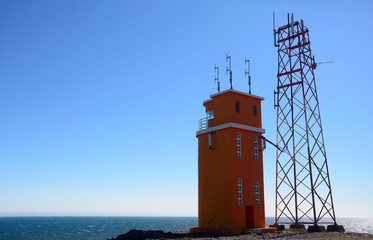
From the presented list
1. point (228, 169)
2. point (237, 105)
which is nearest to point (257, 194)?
point (228, 169)

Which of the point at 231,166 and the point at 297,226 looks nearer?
the point at 231,166

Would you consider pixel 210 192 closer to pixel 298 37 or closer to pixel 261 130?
pixel 261 130

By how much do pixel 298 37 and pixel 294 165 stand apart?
1392cm

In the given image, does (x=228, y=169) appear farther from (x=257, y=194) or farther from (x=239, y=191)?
(x=257, y=194)

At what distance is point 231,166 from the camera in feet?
132

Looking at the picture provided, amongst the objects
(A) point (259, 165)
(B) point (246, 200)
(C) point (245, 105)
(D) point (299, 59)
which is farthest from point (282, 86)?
(B) point (246, 200)

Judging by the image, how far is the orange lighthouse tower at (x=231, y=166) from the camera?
1575 inches

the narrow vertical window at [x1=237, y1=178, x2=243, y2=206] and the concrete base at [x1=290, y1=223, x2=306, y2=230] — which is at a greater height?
the narrow vertical window at [x1=237, y1=178, x2=243, y2=206]

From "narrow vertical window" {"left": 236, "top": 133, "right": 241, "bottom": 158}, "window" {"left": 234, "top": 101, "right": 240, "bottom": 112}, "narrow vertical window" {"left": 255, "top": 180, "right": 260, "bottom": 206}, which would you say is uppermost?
"window" {"left": 234, "top": 101, "right": 240, "bottom": 112}

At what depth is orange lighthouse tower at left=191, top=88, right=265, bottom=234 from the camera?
40.0 metres

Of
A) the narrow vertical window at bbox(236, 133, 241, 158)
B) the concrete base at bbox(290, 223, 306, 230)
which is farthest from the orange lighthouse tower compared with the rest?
the concrete base at bbox(290, 223, 306, 230)

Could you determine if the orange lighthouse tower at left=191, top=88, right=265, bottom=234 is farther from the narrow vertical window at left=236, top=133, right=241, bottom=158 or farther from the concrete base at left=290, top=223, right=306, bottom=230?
the concrete base at left=290, top=223, right=306, bottom=230

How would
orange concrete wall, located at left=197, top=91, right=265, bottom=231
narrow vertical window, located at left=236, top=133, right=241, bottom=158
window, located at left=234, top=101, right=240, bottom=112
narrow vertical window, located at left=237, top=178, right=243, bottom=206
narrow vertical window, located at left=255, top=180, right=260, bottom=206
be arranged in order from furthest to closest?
window, located at left=234, top=101, right=240, bottom=112 → narrow vertical window, located at left=255, top=180, right=260, bottom=206 → narrow vertical window, located at left=236, top=133, right=241, bottom=158 → narrow vertical window, located at left=237, top=178, right=243, bottom=206 → orange concrete wall, located at left=197, top=91, right=265, bottom=231

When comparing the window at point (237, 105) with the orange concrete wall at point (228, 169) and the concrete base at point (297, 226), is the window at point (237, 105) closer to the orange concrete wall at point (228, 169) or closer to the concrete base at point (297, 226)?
the orange concrete wall at point (228, 169)
